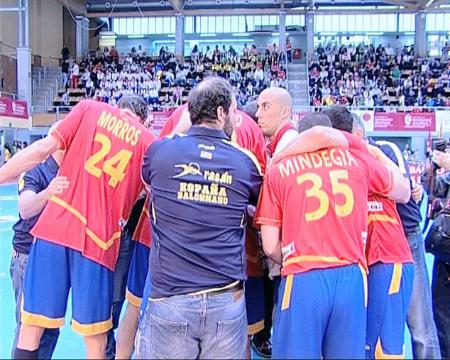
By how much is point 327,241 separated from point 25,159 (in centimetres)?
A: 157

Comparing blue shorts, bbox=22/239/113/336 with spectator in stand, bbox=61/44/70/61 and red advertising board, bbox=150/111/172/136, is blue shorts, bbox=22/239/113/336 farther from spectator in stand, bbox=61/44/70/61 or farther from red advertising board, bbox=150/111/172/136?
spectator in stand, bbox=61/44/70/61

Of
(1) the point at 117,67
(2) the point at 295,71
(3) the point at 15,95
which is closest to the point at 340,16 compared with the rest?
(2) the point at 295,71

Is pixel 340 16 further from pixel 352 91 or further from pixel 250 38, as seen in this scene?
pixel 352 91

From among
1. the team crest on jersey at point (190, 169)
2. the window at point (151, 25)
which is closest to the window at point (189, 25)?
the window at point (151, 25)

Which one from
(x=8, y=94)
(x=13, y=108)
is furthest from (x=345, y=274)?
(x=8, y=94)

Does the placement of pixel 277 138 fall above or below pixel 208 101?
below

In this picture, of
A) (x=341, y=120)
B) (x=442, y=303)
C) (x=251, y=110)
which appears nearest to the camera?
(x=341, y=120)

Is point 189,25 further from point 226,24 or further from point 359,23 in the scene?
point 359,23

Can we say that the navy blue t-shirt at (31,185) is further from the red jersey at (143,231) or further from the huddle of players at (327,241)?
the red jersey at (143,231)

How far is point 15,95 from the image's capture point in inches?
Result: 1053

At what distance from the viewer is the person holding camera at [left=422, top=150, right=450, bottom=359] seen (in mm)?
3975

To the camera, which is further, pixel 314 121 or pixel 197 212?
pixel 314 121

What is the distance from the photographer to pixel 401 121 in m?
22.5

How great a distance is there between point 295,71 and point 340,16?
8.16 m
